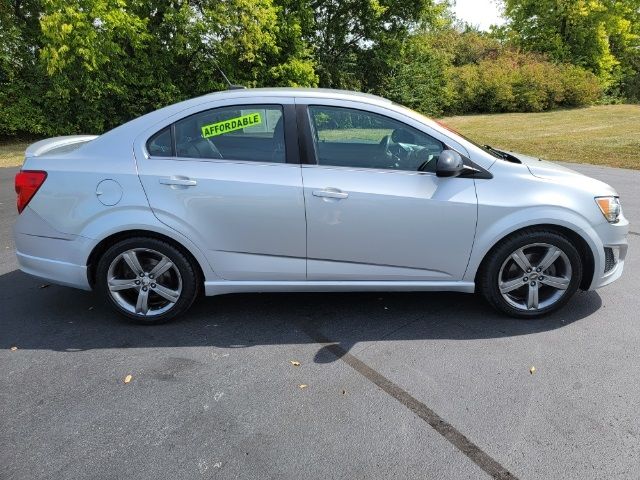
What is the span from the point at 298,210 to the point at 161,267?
1064mm

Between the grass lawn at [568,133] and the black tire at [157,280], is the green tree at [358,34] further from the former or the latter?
the black tire at [157,280]

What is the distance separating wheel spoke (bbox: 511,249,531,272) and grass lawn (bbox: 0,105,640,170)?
9060 millimetres

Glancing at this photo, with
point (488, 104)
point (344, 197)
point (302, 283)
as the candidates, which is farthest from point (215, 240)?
point (488, 104)

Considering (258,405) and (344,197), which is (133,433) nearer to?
(258,405)

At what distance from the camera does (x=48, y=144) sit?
4.06m

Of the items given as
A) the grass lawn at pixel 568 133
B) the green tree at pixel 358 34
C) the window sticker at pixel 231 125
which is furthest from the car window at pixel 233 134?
the green tree at pixel 358 34

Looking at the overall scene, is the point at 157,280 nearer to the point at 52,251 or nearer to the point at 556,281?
the point at 52,251

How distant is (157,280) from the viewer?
3.69m

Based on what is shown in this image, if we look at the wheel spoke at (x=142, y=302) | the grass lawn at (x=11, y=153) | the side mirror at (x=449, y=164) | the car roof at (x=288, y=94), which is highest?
the car roof at (x=288, y=94)

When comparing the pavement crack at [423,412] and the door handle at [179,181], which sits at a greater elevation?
the door handle at [179,181]

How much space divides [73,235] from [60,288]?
1143mm

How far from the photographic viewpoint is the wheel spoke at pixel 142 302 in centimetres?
368

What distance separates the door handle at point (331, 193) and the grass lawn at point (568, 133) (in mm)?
9862

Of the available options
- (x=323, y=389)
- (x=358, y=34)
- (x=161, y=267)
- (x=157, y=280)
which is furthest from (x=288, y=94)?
(x=358, y=34)
